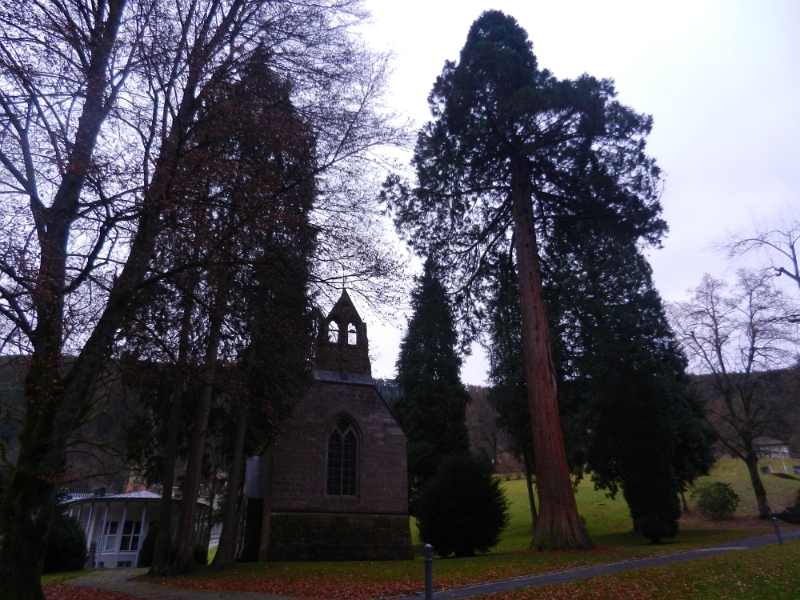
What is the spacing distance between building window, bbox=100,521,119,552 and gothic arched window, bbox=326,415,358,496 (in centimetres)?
1485

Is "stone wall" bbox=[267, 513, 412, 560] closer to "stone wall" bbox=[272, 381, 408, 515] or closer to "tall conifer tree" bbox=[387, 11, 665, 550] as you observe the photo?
"stone wall" bbox=[272, 381, 408, 515]

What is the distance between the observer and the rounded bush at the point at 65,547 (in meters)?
22.6

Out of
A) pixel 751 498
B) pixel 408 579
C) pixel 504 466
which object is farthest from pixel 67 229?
pixel 504 466

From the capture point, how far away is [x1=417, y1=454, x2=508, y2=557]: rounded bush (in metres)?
21.3

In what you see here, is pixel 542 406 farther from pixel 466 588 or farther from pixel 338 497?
pixel 338 497

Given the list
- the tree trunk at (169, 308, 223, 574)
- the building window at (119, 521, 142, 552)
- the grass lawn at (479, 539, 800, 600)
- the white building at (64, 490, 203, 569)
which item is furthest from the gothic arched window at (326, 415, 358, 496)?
the building window at (119, 521, 142, 552)

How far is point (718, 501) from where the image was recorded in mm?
33406

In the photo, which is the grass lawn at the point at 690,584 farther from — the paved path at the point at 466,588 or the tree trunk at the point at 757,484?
the tree trunk at the point at 757,484

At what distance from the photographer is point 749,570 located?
11.6 meters

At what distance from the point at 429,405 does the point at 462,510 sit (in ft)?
54.7

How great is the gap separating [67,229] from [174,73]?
3.25m

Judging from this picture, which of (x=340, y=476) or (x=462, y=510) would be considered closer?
(x=462, y=510)

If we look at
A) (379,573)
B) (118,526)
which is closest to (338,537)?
(379,573)

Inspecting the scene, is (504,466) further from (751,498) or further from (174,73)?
(174,73)
